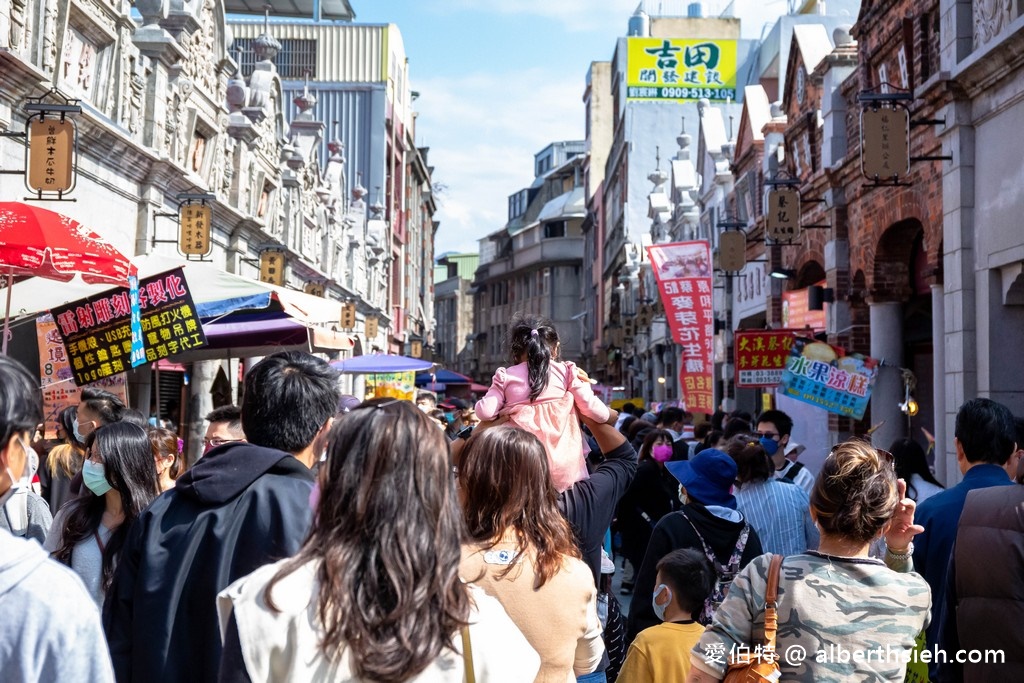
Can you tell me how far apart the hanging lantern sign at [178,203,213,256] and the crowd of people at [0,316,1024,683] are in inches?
463

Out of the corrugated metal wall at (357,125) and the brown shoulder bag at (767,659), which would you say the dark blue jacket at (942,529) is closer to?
the brown shoulder bag at (767,659)

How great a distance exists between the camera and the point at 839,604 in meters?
3.32

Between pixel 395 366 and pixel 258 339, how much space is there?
5.63 meters

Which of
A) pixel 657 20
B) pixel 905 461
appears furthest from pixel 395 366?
pixel 657 20

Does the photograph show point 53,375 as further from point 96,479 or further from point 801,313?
point 801,313

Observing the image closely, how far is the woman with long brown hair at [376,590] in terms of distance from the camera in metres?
2.23

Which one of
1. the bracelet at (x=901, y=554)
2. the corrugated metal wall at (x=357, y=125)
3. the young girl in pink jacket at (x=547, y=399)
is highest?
the corrugated metal wall at (x=357, y=125)

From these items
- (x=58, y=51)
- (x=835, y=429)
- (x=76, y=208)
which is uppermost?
(x=58, y=51)

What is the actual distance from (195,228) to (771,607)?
15414 mm

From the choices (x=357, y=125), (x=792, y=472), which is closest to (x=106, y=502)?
(x=792, y=472)

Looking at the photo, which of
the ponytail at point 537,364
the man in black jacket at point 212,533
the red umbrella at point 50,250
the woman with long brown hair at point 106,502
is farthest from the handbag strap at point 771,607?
the red umbrella at point 50,250

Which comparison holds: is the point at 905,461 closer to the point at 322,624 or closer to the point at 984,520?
the point at 984,520

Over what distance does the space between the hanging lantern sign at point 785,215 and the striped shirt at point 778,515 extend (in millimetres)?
11573

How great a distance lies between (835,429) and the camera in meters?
17.1
